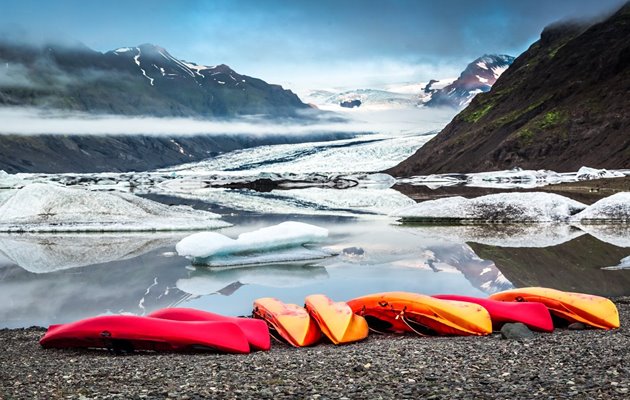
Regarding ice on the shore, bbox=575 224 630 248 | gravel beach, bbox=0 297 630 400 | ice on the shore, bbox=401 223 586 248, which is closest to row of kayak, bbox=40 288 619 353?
gravel beach, bbox=0 297 630 400

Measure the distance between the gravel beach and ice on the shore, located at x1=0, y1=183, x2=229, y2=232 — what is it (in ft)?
43.1

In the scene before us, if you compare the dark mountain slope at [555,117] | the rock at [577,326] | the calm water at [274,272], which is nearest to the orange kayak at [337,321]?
the calm water at [274,272]

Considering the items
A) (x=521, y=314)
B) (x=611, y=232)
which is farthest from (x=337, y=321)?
(x=611, y=232)

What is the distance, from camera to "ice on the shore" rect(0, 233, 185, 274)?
14.4 meters

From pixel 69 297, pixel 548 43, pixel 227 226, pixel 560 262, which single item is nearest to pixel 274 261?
pixel 69 297

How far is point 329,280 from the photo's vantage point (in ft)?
38.7

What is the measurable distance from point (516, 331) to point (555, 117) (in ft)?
303

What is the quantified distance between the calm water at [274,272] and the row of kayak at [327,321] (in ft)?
5.91

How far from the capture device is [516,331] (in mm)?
7445

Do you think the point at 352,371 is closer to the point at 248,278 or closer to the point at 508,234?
the point at 248,278

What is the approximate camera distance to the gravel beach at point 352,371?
493 cm

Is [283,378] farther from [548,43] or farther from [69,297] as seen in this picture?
[548,43]

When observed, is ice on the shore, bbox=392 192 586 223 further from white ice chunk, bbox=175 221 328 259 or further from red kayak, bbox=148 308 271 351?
red kayak, bbox=148 308 271 351

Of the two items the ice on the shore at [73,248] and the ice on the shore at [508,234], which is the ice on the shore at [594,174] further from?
the ice on the shore at [73,248]
